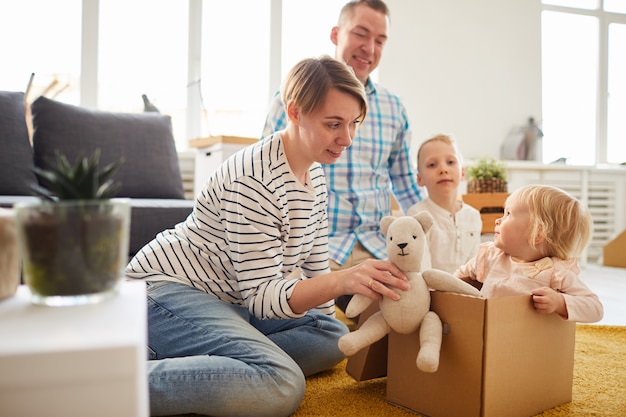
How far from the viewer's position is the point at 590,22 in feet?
15.3

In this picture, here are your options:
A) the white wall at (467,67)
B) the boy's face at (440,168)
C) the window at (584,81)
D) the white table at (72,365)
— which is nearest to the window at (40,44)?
the white wall at (467,67)

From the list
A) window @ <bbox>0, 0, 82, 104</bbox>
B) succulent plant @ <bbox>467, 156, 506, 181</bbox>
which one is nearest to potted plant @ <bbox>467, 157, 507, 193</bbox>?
succulent plant @ <bbox>467, 156, 506, 181</bbox>

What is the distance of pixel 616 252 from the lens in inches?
163

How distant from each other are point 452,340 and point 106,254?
0.71 m

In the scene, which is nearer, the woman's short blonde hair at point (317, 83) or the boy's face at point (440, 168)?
the woman's short blonde hair at point (317, 83)

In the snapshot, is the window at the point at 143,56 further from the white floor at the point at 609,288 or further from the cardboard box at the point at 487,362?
the cardboard box at the point at 487,362

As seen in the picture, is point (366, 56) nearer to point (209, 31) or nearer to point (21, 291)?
point (21, 291)

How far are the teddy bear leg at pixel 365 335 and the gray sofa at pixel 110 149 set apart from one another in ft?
3.56

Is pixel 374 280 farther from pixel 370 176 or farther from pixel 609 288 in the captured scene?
pixel 609 288

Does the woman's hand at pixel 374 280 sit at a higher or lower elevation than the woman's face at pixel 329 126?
lower

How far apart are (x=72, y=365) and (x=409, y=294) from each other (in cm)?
72

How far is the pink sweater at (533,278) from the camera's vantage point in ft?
3.70

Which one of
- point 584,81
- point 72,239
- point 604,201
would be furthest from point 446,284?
point 584,81

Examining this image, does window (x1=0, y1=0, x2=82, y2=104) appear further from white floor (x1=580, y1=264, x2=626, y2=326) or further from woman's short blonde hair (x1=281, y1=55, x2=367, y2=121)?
white floor (x1=580, y1=264, x2=626, y2=326)
